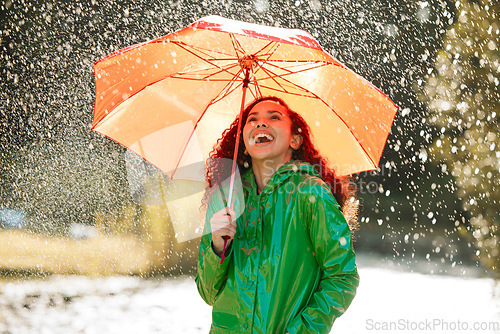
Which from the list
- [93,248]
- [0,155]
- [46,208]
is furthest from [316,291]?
[0,155]

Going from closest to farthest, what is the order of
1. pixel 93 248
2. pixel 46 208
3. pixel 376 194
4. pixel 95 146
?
pixel 93 248, pixel 46 208, pixel 95 146, pixel 376 194

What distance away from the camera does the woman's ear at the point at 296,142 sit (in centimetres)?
247

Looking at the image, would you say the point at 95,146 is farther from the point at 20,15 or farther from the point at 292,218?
the point at 292,218

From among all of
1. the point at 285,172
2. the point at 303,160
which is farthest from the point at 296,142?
the point at 285,172

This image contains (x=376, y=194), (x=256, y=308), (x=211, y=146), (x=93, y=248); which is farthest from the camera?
(x=376, y=194)

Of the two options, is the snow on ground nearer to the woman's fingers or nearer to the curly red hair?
the curly red hair

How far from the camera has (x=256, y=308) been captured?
197 centimetres

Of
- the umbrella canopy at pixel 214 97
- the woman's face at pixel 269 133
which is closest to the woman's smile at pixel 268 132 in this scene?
the woman's face at pixel 269 133

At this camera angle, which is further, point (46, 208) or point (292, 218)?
point (46, 208)

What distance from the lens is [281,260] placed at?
199 cm

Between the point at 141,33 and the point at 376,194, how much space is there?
6.87 meters

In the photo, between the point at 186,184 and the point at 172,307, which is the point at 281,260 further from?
the point at 186,184

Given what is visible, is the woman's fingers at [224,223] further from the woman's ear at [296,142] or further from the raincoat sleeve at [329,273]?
the woman's ear at [296,142]

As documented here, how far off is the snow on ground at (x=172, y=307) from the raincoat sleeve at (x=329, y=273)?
3.19 m
